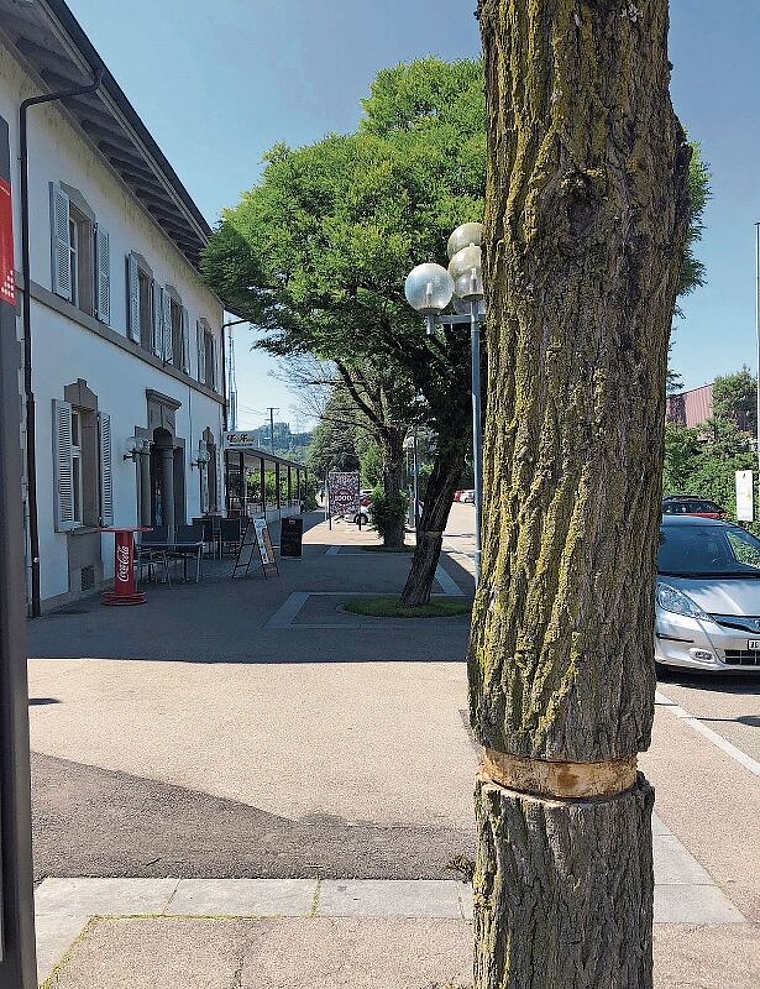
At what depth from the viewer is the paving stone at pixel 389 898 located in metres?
3.51

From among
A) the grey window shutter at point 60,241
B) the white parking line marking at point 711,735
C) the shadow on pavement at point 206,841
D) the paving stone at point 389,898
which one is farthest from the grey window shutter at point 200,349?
the paving stone at point 389,898

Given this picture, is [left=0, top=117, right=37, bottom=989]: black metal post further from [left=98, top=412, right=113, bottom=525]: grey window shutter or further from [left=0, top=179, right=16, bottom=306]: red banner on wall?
[left=98, top=412, right=113, bottom=525]: grey window shutter

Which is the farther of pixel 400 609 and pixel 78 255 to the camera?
pixel 78 255

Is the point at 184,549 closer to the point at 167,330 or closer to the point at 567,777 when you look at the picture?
the point at 167,330

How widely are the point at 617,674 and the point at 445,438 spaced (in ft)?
32.0

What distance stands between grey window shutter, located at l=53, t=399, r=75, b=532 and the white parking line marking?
9.24 m

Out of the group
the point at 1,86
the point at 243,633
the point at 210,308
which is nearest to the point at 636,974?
the point at 243,633

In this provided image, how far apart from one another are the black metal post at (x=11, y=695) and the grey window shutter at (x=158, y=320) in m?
17.5

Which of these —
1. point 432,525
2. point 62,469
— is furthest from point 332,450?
point 432,525

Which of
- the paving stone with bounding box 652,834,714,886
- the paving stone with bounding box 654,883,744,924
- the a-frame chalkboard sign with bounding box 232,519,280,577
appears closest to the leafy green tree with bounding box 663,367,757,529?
the a-frame chalkboard sign with bounding box 232,519,280,577

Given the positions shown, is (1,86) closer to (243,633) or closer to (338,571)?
(243,633)

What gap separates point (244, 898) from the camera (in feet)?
12.0

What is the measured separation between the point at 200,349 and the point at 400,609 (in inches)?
587

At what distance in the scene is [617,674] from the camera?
75.2 inches
